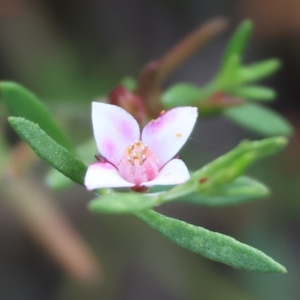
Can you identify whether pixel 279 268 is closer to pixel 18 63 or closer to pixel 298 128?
pixel 298 128

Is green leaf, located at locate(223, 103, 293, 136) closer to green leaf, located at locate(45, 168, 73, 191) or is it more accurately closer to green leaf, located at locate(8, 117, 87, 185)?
green leaf, located at locate(45, 168, 73, 191)

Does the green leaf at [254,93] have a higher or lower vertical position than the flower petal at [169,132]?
higher

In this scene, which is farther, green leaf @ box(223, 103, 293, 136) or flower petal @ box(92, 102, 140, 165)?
green leaf @ box(223, 103, 293, 136)

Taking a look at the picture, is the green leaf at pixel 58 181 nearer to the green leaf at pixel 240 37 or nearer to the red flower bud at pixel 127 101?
the red flower bud at pixel 127 101

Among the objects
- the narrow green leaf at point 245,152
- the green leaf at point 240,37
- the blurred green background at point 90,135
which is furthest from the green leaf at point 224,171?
the blurred green background at point 90,135

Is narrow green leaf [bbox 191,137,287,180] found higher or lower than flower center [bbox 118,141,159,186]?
higher

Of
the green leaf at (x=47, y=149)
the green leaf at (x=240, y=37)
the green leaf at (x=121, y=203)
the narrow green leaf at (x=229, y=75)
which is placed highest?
the green leaf at (x=240, y=37)

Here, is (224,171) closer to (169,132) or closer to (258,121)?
(169,132)

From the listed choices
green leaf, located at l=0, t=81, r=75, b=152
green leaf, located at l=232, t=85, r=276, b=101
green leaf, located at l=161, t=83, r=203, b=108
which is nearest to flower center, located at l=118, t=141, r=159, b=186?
green leaf, located at l=0, t=81, r=75, b=152
